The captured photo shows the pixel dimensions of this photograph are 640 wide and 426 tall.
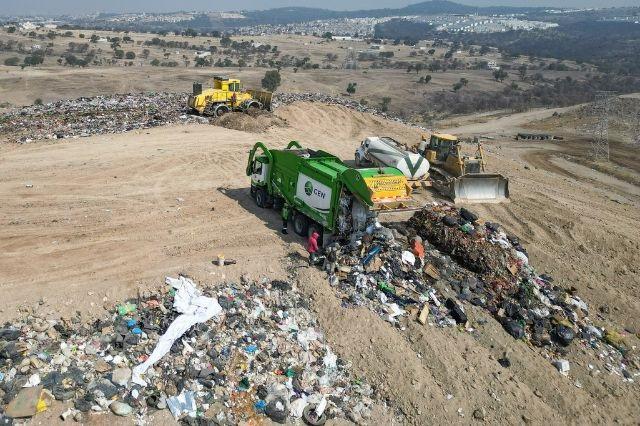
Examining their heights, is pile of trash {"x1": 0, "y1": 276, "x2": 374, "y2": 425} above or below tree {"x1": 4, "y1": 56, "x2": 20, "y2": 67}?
above

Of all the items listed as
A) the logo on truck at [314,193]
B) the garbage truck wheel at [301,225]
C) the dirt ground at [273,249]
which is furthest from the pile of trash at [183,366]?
the garbage truck wheel at [301,225]

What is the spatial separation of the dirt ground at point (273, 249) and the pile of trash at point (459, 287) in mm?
317

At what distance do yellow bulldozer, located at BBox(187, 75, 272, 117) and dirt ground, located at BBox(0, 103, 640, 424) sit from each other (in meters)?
2.27

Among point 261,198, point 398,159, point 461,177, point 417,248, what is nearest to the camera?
point 417,248

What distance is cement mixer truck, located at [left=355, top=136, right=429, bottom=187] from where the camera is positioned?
16.6 meters

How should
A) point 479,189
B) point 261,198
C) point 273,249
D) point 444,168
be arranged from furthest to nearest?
point 444,168 → point 479,189 → point 261,198 → point 273,249

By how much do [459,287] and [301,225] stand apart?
13.0ft

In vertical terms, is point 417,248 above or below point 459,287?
above

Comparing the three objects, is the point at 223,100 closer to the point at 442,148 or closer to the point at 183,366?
the point at 442,148

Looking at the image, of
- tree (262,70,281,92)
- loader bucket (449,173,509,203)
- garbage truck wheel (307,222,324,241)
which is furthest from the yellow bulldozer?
tree (262,70,281,92)

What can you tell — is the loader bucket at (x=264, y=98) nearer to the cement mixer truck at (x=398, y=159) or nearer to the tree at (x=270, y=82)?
the cement mixer truck at (x=398, y=159)

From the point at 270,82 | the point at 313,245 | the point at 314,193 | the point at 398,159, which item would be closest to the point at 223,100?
the point at 398,159

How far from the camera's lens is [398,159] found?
16750mm

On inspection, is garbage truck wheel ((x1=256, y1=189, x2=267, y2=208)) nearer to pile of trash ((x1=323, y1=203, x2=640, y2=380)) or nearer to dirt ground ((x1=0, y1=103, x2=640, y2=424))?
dirt ground ((x1=0, y1=103, x2=640, y2=424))
